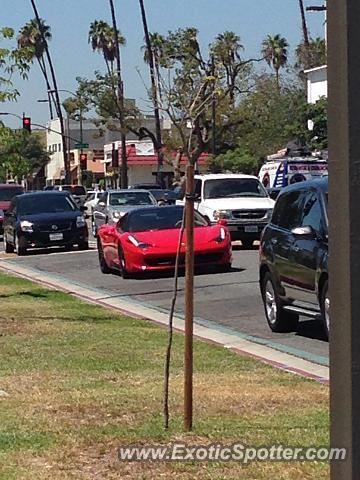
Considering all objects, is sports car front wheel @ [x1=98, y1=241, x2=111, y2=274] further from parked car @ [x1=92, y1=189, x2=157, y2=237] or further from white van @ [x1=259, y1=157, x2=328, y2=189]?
white van @ [x1=259, y1=157, x2=328, y2=189]

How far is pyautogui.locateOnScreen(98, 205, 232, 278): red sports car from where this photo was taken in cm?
1956

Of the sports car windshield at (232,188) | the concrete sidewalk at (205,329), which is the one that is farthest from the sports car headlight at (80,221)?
the concrete sidewalk at (205,329)

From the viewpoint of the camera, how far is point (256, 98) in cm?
6384

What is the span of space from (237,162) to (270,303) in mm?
52301

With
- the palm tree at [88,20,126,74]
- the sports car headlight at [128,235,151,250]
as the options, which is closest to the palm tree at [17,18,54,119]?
the palm tree at [88,20,126,74]

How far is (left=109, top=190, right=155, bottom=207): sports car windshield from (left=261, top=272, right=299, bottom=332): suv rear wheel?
19.6m

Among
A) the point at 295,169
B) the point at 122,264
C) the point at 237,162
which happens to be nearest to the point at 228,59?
the point at 237,162

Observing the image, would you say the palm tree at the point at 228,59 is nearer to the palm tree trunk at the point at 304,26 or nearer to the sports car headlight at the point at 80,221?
the palm tree trunk at the point at 304,26

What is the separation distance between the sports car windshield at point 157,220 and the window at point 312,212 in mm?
8546

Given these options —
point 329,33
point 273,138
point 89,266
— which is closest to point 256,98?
point 273,138

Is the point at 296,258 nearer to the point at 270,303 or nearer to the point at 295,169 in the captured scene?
the point at 270,303

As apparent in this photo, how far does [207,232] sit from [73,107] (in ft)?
143

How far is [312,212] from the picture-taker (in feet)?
37.9

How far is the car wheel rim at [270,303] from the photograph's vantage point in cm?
1250
